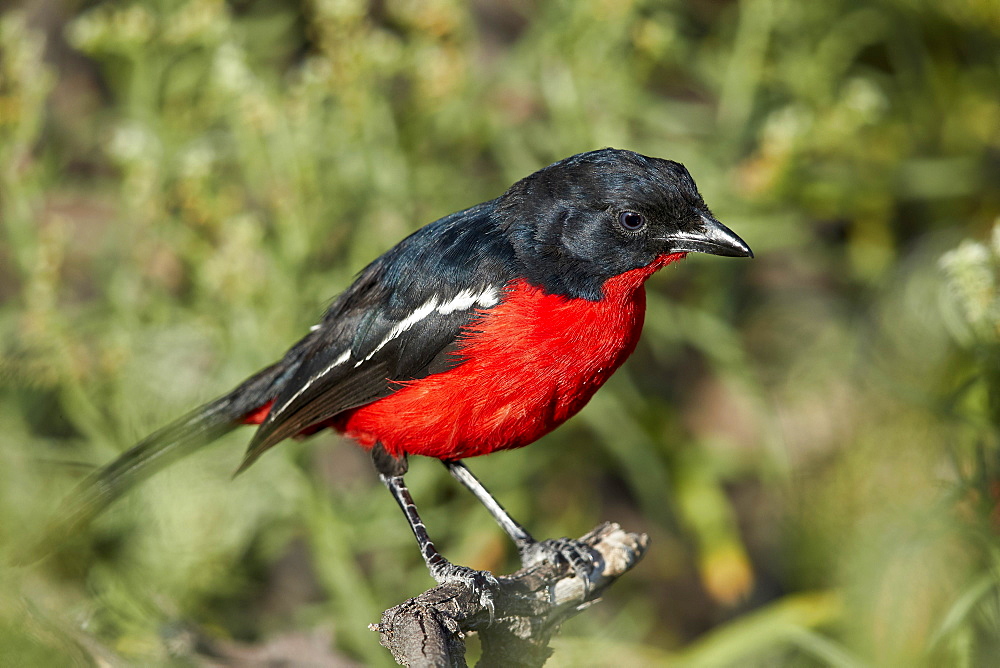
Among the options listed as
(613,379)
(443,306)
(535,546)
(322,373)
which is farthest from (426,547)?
(613,379)

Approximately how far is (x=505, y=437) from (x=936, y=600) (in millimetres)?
1327

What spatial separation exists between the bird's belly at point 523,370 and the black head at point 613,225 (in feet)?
0.27

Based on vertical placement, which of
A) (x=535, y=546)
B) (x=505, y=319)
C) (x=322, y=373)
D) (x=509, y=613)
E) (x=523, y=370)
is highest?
(x=322, y=373)

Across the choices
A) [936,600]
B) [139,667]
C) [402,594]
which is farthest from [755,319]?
[139,667]

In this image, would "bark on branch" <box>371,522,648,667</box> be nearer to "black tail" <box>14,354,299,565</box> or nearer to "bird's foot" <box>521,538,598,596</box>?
"bird's foot" <box>521,538,598,596</box>

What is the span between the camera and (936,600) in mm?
3010

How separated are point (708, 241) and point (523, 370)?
2.06 ft

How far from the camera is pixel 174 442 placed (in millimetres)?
3551

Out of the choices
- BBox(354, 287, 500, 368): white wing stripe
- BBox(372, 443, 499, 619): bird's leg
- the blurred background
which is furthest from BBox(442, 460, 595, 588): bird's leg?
BBox(354, 287, 500, 368): white wing stripe

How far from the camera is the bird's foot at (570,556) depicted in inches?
121

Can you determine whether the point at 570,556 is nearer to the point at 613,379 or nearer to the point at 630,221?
the point at 630,221

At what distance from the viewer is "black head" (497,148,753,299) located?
9.57 ft

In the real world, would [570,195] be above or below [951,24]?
below

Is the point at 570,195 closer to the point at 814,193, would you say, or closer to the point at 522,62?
the point at 522,62
